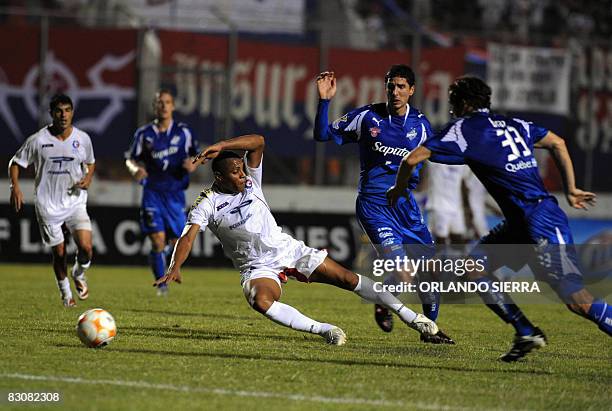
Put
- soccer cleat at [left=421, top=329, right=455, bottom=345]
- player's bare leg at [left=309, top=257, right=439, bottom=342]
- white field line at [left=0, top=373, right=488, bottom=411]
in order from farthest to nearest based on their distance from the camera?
soccer cleat at [left=421, top=329, right=455, bottom=345]
player's bare leg at [left=309, top=257, right=439, bottom=342]
white field line at [left=0, top=373, right=488, bottom=411]

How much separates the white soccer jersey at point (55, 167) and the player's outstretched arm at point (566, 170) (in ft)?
22.0

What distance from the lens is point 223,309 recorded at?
Answer: 13125 millimetres

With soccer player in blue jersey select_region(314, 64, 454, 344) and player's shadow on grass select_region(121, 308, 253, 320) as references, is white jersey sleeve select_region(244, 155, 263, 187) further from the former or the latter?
player's shadow on grass select_region(121, 308, 253, 320)

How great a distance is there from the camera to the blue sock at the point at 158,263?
49.2 ft

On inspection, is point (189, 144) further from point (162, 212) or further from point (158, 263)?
point (158, 263)

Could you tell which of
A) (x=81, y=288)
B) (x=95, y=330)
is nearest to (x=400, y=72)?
(x=95, y=330)

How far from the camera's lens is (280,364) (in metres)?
8.22

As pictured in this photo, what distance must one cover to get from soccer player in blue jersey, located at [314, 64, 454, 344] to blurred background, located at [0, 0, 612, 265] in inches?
451

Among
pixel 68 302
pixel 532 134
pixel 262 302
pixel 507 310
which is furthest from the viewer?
pixel 68 302

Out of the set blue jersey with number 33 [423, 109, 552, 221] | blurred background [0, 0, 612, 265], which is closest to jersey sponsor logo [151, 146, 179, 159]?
blurred background [0, 0, 612, 265]

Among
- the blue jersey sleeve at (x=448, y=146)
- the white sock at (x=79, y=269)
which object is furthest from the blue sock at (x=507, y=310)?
the white sock at (x=79, y=269)

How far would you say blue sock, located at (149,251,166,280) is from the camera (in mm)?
14992

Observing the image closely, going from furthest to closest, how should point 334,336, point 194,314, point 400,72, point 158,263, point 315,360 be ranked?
point 158,263, point 194,314, point 400,72, point 334,336, point 315,360

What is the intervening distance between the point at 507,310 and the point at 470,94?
1.66 meters
